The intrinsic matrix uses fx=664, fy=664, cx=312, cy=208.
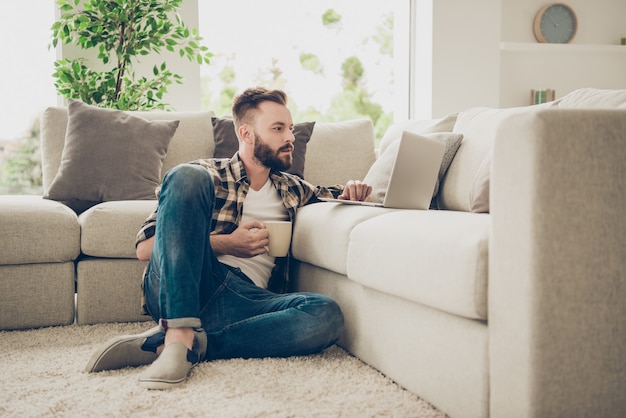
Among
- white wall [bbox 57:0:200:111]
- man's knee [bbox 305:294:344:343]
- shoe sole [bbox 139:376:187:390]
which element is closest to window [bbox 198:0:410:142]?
white wall [bbox 57:0:200:111]

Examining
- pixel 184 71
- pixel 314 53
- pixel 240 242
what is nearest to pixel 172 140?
pixel 240 242

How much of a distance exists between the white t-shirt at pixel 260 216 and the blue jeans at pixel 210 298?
50 mm

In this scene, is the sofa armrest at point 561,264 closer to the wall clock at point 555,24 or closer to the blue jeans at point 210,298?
the blue jeans at point 210,298

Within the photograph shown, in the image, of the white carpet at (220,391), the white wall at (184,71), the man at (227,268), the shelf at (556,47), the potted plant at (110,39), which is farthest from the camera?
the shelf at (556,47)

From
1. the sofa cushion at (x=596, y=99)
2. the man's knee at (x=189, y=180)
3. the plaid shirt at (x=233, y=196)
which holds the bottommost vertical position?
the plaid shirt at (x=233, y=196)

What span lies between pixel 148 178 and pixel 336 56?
325cm

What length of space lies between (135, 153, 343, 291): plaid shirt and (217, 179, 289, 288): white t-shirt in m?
0.03

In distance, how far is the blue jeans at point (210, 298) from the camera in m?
1.81

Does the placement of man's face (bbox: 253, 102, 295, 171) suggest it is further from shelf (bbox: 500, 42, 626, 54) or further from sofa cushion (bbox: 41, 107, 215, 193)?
shelf (bbox: 500, 42, 626, 54)

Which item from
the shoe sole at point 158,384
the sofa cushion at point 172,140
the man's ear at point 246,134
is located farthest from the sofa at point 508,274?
the sofa cushion at point 172,140

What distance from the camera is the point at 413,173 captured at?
2.03 metres

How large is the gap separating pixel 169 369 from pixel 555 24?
5.16 m

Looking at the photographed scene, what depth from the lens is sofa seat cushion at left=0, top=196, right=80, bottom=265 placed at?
2.44 m

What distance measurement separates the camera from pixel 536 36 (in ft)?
18.7
